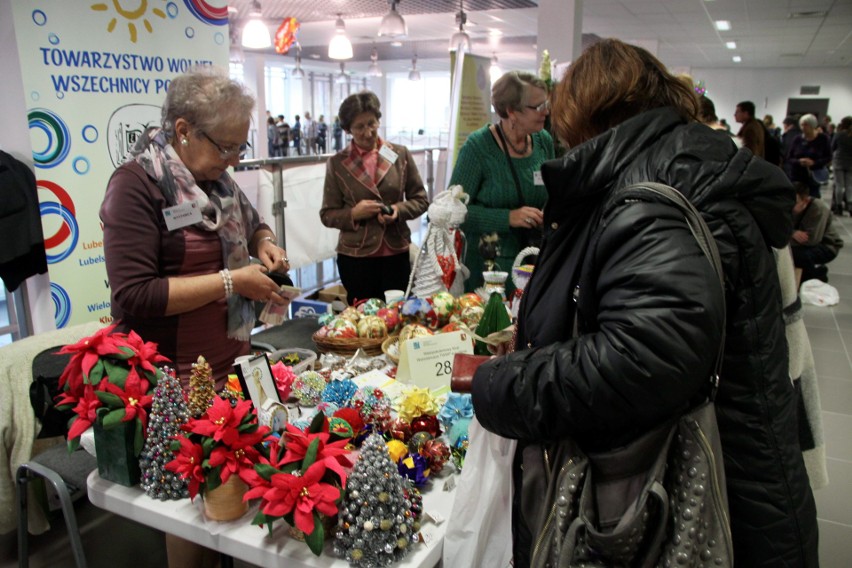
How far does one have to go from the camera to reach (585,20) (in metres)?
10.5

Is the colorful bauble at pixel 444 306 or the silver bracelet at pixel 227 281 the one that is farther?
the colorful bauble at pixel 444 306

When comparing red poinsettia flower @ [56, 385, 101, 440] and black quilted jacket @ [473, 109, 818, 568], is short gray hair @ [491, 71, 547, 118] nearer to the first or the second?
black quilted jacket @ [473, 109, 818, 568]

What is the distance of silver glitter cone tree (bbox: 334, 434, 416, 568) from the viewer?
3.48 ft

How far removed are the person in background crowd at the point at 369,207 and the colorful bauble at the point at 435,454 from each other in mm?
1735

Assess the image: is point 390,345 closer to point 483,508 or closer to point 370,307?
point 370,307

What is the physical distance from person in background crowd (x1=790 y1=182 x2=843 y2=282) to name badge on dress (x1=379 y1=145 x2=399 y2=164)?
13.2ft

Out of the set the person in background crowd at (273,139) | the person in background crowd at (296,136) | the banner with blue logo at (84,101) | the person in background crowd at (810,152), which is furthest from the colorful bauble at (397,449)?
the person in background crowd at (296,136)

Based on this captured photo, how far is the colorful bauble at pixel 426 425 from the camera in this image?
1455mm

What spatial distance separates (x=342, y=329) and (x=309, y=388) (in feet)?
1.33

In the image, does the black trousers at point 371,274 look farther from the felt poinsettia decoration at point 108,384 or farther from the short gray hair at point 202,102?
the felt poinsettia decoration at point 108,384

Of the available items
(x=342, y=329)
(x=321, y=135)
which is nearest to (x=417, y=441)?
A: (x=342, y=329)

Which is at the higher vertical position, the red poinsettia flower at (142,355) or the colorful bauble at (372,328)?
the red poinsettia flower at (142,355)

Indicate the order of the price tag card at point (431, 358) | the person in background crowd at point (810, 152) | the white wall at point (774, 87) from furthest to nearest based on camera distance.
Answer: the white wall at point (774, 87) < the person in background crowd at point (810, 152) < the price tag card at point (431, 358)

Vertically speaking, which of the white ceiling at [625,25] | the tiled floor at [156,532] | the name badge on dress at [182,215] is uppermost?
the white ceiling at [625,25]
